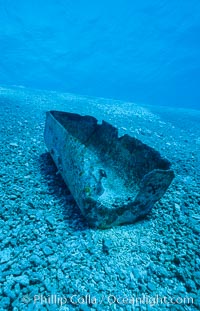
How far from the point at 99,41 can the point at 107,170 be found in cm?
8949

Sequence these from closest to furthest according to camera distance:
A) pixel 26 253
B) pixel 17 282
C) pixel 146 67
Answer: pixel 17 282 < pixel 26 253 < pixel 146 67

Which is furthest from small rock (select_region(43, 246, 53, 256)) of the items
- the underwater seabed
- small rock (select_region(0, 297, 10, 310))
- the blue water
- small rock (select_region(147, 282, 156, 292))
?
the blue water

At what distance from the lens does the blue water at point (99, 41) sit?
189 ft

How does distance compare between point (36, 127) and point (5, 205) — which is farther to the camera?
point (36, 127)

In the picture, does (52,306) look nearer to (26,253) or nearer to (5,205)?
(26,253)

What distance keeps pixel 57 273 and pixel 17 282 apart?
0.41 metres

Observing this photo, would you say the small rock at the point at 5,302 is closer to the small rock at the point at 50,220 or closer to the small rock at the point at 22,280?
the small rock at the point at 22,280

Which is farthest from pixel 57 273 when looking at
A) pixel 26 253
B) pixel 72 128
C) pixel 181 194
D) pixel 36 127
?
pixel 36 127

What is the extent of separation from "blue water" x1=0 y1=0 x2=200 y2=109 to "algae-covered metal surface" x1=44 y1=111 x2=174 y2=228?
55.1 metres

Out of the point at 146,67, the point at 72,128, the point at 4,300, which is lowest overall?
the point at 4,300

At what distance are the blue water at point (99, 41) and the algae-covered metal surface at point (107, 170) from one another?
5514cm

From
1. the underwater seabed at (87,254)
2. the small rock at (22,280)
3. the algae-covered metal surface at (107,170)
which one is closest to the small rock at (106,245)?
the underwater seabed at (87,254)

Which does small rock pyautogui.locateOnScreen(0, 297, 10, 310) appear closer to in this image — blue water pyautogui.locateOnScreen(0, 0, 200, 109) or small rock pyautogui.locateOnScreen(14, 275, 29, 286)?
small rock pyautogui.locateOnScreen(14, 275, 29, 286)

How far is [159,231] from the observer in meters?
2.76
